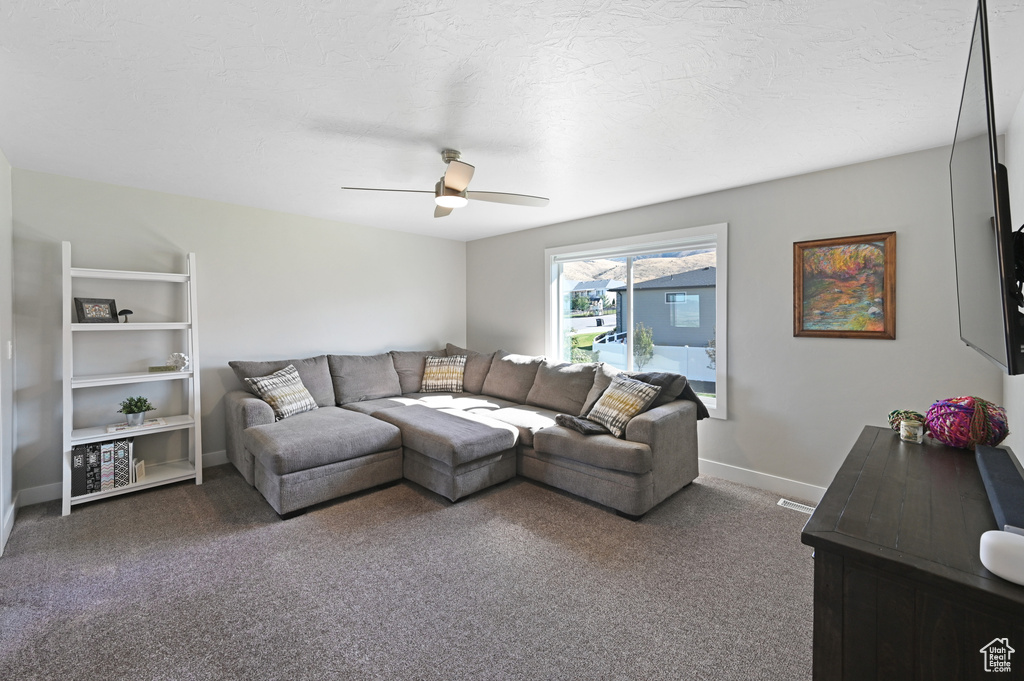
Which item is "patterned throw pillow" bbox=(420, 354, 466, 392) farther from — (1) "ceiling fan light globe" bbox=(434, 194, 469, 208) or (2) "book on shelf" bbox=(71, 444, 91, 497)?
(2) "book on shelf" bbox=(71, 444, 91, 497)

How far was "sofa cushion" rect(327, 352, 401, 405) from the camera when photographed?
14.3 ft

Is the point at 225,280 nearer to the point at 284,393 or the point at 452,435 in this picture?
the point at 284,393

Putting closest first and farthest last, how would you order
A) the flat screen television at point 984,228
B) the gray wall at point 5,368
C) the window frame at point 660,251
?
the flat screen television at point 984,228 → the gray wall at point 5,368 → the window frame at point 660,251

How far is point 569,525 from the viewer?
9.28 ft

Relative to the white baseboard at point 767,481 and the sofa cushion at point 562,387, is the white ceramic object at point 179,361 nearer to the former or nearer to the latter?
the sofa cushion at point 562,387

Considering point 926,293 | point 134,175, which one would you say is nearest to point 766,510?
point 926,293

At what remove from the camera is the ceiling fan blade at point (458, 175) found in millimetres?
2459

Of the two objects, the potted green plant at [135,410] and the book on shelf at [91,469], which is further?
the potted green plant at [135,410]

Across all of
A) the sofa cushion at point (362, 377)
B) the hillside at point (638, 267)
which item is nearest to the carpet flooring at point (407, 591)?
the sofa cushion at point (362, 377)

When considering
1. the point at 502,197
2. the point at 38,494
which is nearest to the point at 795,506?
the point at 502,197

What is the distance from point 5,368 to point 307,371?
6.12 ft

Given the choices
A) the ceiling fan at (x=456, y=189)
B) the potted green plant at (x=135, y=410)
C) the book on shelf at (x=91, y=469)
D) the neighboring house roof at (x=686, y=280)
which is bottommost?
the book on shelf at (x=91, y=469)

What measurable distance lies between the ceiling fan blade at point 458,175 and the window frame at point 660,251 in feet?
6.63

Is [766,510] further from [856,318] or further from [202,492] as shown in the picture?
[202,492]
